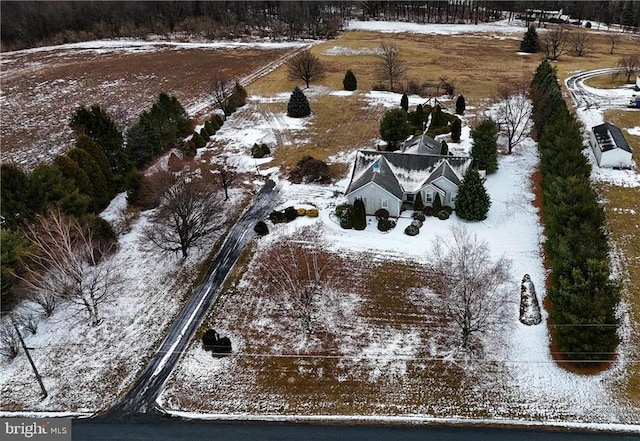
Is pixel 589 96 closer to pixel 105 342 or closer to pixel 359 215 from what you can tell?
A: pixel 359 215

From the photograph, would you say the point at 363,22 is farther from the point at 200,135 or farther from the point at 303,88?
the point at 200,135

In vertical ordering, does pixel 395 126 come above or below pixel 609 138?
above

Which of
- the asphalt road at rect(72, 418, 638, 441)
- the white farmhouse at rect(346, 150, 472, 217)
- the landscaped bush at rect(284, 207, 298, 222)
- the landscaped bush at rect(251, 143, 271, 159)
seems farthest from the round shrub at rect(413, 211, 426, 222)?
the landscaped bush at rect(251, 143, 271, 159)

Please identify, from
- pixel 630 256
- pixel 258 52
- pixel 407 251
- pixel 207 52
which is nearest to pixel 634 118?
pixel 630 256

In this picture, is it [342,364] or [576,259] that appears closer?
[342,364]

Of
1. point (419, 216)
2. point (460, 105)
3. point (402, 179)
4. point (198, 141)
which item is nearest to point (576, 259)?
point (419, 216)

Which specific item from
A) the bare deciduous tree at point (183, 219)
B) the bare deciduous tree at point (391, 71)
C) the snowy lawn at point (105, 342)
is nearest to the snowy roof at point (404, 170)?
the bare deciduous tree at point (183, 219)

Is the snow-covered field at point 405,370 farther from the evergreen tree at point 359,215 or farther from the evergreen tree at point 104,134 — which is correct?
the evergreen tree at point 104,134
